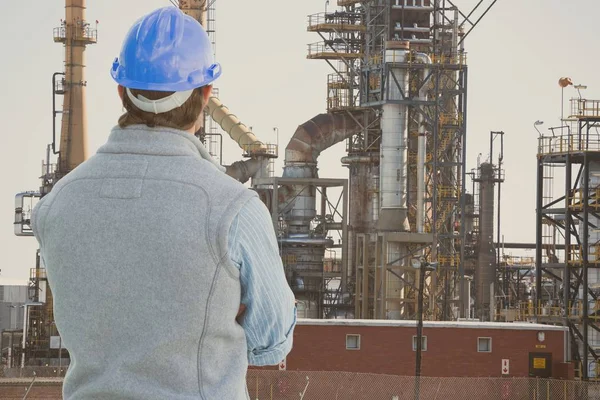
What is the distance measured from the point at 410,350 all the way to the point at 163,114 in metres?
38.8

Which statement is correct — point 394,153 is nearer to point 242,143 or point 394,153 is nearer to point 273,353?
point 242,143

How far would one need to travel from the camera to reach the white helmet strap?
11.6 ft

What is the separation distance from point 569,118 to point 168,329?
47.1 metres

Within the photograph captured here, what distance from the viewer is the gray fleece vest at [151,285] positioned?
11.1 ft

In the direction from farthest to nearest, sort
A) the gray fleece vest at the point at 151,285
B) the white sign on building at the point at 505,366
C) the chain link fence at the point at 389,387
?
the white sign on building at the point at 505,366, the chain link fence at the point at 389,387, the gray fleece vest at the point at 151,285

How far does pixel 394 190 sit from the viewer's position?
51.7 m

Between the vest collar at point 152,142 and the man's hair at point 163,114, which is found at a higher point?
the man's hair at point 163,114

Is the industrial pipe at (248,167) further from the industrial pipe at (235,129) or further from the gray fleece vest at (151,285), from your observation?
the gray fleece vest at (151,285)

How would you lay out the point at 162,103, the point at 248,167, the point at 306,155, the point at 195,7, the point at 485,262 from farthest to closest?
the point at 485,262 → the point at 248,167 → the point at 195,7 → the point at 306,155 → the point at 162,103

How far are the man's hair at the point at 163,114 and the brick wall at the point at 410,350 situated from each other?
38303mm

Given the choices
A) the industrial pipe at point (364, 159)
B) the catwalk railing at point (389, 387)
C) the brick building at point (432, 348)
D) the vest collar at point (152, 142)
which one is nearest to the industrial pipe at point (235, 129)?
the industrial pipe at point (364, 159)

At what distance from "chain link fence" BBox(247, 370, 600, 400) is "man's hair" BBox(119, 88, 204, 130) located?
3169cm

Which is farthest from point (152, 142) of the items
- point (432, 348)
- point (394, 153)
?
point (394, 153)

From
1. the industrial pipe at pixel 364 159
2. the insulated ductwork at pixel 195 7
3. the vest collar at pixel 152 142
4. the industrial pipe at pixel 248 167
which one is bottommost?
the vest collar at pixel 152 142
